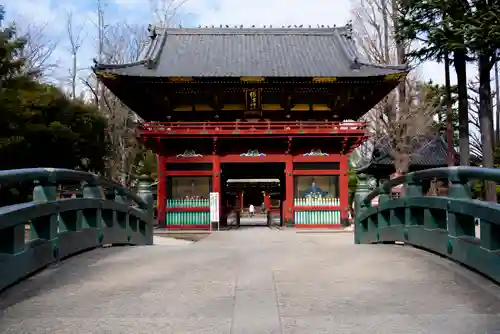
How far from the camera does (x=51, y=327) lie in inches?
133

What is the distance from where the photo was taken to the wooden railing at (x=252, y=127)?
2084 centimetres

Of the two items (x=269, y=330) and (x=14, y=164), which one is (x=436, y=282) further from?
(x=14, y=164)

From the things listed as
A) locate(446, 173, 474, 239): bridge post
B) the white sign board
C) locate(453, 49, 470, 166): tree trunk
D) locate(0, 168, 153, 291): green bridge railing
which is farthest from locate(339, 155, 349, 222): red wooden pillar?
locate(446, 173, 474, 239): bridge post

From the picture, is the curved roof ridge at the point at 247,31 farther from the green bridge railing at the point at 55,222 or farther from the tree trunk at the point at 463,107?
the green bridge railing at the point at 55,222

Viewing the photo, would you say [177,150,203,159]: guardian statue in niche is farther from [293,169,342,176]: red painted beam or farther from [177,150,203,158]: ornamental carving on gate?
[293,169,342,176]: red painted beam

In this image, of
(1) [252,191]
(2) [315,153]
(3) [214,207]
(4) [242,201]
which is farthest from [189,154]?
(4) [242,201]

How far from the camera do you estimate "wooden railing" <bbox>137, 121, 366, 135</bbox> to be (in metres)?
20.8

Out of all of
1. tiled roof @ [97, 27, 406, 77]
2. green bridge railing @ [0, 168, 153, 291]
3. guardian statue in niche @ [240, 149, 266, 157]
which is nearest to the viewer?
green bridge railing @ [0, 168, 153, 291]

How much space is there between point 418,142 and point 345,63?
1004cm

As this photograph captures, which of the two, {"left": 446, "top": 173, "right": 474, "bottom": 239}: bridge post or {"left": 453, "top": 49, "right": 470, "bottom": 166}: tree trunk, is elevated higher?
{"left": 453, "top": 49, "right": 470, "bottom": 166}: tree trunk

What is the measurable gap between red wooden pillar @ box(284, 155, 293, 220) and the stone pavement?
15404 millimetres

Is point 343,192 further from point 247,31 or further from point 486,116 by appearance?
point 247,31

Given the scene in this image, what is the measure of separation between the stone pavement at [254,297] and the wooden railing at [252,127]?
49.7 ft

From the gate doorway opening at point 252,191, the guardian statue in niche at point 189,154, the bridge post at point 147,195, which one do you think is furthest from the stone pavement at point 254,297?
the gate doorway opening at point 252,191
